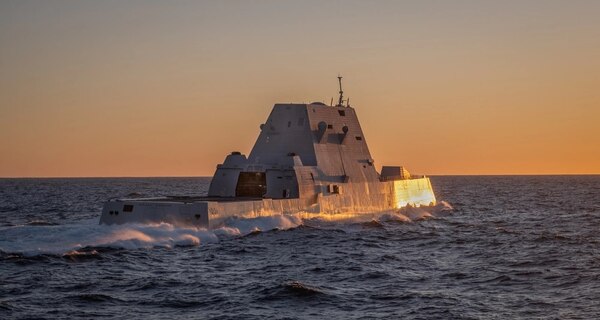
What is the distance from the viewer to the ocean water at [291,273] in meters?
18.5

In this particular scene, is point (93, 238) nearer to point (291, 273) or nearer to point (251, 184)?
point (291, 273)

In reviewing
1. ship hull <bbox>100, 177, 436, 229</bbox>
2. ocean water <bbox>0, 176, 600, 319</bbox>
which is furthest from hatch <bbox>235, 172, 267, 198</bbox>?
ocean water <bbox>0, 176, 600, 319</bbox>

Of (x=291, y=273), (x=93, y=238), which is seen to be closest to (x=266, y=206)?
(x=93, y=238)

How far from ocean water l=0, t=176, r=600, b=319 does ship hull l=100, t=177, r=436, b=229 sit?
725mm

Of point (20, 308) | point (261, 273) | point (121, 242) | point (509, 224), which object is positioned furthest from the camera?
point (509, 224)

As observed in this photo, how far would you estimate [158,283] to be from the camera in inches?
846

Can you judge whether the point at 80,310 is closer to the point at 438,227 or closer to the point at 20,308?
the point at 20,308

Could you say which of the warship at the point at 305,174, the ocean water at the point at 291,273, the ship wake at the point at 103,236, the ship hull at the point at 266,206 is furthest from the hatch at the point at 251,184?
the ship wake at the point at 103,236

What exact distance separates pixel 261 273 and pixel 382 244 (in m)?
9.91

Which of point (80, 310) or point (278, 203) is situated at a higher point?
point (278, 203)

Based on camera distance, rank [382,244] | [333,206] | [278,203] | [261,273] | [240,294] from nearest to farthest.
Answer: [240,294] → [261,273] → [382,244] → [278,203] → [333,206]

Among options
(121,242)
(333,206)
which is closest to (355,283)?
(121,242)

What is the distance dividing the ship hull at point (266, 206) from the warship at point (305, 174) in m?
0.06

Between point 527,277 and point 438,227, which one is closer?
point 527,277
